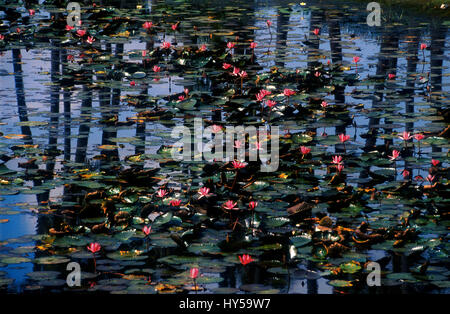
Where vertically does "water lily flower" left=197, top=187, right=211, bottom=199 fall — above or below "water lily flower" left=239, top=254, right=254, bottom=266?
above

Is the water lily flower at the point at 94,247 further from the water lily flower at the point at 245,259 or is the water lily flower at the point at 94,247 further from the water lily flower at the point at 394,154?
the water lily flower at the point at 394,154

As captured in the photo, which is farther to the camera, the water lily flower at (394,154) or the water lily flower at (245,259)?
the water lily flower at (394,154)

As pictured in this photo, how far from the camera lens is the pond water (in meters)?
4.50

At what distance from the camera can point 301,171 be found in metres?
6.12

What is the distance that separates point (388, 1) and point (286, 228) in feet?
41.2

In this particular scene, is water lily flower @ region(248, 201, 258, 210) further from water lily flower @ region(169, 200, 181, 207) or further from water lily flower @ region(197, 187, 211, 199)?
water lily flower @ region(169, 200, 181, 207)

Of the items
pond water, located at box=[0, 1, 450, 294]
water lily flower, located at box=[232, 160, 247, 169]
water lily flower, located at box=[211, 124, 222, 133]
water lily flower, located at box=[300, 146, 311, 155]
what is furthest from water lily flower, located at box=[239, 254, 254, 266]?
water lily flower, located at box=[211, 124, 222, 133]

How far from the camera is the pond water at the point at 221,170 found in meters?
4.50

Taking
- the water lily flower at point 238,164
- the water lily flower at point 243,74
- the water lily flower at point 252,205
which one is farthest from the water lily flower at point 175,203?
the water lily flower at point 243,74

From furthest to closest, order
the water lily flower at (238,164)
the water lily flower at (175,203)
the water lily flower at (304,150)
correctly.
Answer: the water lily flower at (304,150)
the water lily flower at (238,164)
the water lily flower at (175,203)

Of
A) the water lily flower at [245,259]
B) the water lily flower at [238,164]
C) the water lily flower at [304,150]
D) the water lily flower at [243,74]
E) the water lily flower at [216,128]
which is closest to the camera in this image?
the water lily flower at [245,259]

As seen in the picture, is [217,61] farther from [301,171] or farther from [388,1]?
[388,1]
